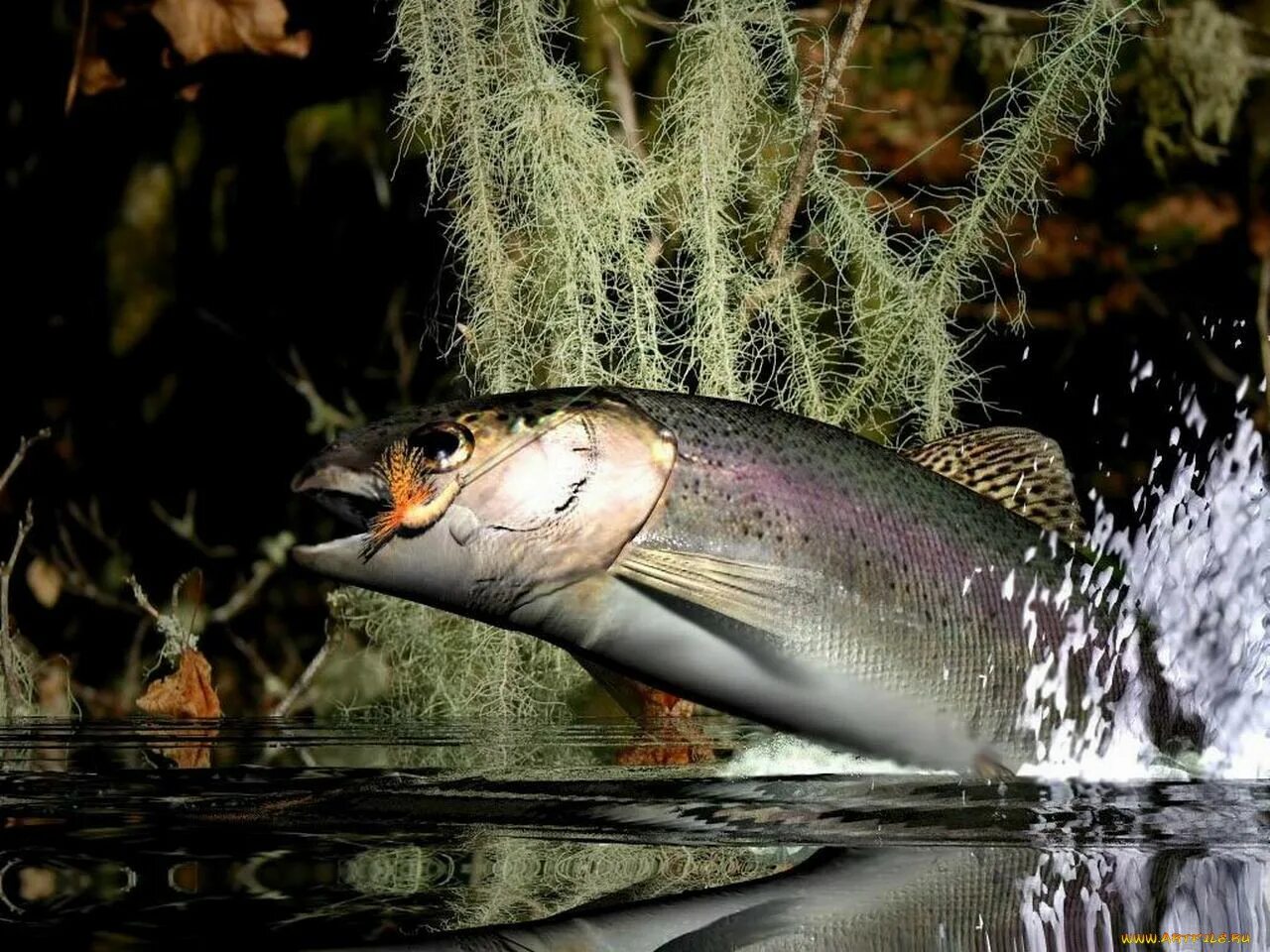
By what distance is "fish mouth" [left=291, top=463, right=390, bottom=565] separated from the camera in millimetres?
1611

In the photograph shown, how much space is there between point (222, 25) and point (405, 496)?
177 cm

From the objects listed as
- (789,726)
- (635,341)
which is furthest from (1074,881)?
(635,341)

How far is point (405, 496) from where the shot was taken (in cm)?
164

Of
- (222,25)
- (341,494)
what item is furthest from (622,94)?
(341,494)

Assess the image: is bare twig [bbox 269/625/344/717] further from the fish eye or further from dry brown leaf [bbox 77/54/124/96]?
the fish eye

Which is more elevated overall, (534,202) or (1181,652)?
(534,202)

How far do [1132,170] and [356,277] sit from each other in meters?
1.55

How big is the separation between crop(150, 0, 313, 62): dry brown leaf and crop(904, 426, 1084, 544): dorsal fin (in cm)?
170

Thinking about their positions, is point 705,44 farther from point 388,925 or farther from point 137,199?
point 388,925

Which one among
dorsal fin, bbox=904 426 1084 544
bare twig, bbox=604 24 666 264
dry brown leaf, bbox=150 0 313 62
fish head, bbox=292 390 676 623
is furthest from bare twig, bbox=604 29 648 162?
fish head, bbox=292 390 676 623

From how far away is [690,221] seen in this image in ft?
8.30

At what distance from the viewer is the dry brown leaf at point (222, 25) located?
3133 millimetres

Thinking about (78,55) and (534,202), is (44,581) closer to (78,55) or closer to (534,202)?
(78,55)

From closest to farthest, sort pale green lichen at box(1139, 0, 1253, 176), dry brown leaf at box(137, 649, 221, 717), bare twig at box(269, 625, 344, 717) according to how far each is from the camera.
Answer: dry brown leaf at box(137, 649, 221, 717)
bare twig at box(269, 625, 344, 717)
pale green lichen at box(1139, 0, 1253, 176)
